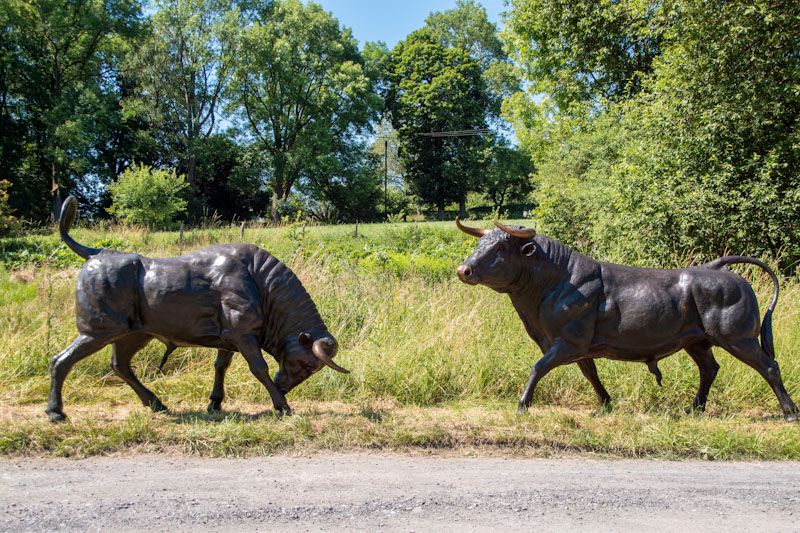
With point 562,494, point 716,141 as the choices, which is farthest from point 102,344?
point 716,141

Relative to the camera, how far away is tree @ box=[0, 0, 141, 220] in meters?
35.1

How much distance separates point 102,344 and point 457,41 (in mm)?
58838

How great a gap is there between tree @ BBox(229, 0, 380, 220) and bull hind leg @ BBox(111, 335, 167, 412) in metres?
41.9

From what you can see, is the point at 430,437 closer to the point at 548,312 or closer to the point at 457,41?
the point at 548,312

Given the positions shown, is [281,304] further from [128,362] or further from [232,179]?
[232,179]

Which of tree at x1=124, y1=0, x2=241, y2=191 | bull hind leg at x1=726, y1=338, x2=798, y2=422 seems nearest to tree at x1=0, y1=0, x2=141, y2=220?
tree at x1=124, y1=0, x2=241, y2=191

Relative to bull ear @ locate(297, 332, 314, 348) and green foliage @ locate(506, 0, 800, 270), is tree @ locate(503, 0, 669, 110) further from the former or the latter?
bull ear @ locate(297, 332, 314, 348)

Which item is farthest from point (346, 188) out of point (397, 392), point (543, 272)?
point (543, 272)

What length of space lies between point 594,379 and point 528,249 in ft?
4.84

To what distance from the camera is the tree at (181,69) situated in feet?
145

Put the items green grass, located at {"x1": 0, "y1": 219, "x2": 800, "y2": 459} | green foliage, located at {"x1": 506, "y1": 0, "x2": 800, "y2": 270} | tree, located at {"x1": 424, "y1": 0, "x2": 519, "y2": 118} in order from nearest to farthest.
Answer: green grass, located at {"x1": 0, "y1": 219, "x2": 800, "y2": 459} → green foliage, located at {"x1": 506, "y1": 0, "x2": 800, "y2": 270} → tree, located at {"x1": 424, "y1": 0, "x2": 519, "y2": 118}

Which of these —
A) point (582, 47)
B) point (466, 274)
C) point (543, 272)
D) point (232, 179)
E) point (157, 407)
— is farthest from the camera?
point (232, 179)

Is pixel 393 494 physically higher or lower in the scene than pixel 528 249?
lower

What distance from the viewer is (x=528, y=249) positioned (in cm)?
530
